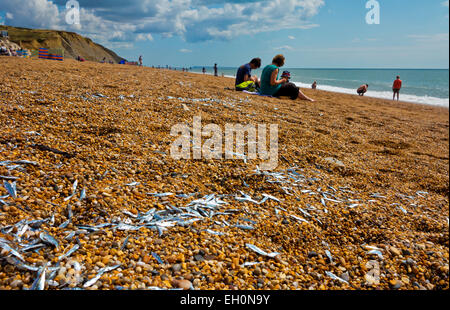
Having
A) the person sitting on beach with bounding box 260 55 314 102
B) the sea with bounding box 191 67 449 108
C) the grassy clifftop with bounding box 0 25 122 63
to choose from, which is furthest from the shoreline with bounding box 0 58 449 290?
the grassy clifftop with bounding box 0 25 122 63

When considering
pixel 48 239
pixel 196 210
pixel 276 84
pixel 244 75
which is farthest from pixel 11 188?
pixel 244 75

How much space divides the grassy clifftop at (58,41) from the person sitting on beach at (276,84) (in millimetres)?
74018

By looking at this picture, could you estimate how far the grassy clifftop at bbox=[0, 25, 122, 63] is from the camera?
7369cm

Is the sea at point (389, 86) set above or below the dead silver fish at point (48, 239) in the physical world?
above

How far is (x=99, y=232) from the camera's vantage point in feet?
6.99

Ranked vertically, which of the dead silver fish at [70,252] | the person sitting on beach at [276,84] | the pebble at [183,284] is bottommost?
the pebble at [183,284]

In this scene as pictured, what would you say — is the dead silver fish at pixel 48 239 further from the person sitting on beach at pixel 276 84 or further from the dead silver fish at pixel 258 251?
the person sitting on beach at pixel 276 84

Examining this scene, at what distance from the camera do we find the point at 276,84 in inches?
370

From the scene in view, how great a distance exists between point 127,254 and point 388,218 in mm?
2923

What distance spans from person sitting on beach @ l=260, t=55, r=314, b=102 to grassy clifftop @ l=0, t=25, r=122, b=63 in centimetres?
7402

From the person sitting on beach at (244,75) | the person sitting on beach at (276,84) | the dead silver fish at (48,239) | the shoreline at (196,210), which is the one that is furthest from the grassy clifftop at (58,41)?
the dead silver fish at (48,239)

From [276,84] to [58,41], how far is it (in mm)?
106476

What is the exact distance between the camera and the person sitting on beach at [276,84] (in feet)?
29.6
